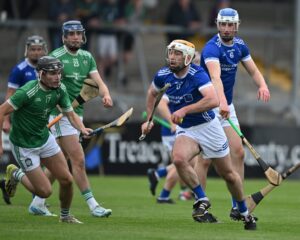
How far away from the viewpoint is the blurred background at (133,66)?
22828mm

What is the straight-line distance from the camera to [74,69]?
13406 millimetres

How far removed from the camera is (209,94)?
38.3ft

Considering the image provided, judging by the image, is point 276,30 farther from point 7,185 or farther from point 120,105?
point 7,185

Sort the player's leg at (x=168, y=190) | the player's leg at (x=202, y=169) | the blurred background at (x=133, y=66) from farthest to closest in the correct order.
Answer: the blurred background at (x=133, y=66) < the player's leg at (x=168, y=190) < the player's leg at (x=202, y=169)

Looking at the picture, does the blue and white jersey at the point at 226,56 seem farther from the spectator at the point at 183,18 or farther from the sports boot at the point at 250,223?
the spectator at the point at 183,18

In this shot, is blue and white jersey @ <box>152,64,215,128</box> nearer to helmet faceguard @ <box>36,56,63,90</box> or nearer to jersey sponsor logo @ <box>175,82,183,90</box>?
jersey sponsor logo @ <box>175,82,183,90</box>

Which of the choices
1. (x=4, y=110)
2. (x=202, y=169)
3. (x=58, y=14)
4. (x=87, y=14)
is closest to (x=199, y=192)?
(x=202, y=169)

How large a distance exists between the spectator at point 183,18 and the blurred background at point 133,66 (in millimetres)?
25

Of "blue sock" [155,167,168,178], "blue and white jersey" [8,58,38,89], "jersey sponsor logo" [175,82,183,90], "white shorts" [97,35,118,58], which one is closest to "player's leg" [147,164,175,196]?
"blue sock" [155,167,168,178]

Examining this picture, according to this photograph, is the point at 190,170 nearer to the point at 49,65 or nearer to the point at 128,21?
the point at 49,65

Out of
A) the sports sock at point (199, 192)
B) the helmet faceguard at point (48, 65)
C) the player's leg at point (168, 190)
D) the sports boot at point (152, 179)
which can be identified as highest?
the helmet faceguard at point (48, 65)

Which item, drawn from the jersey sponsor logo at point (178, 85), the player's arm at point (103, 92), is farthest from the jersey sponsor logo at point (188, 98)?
the player's arm at point (103, 92)

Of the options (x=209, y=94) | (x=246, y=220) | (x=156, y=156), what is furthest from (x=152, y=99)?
(x=156, y=156)

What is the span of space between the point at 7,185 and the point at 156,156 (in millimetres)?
9781
